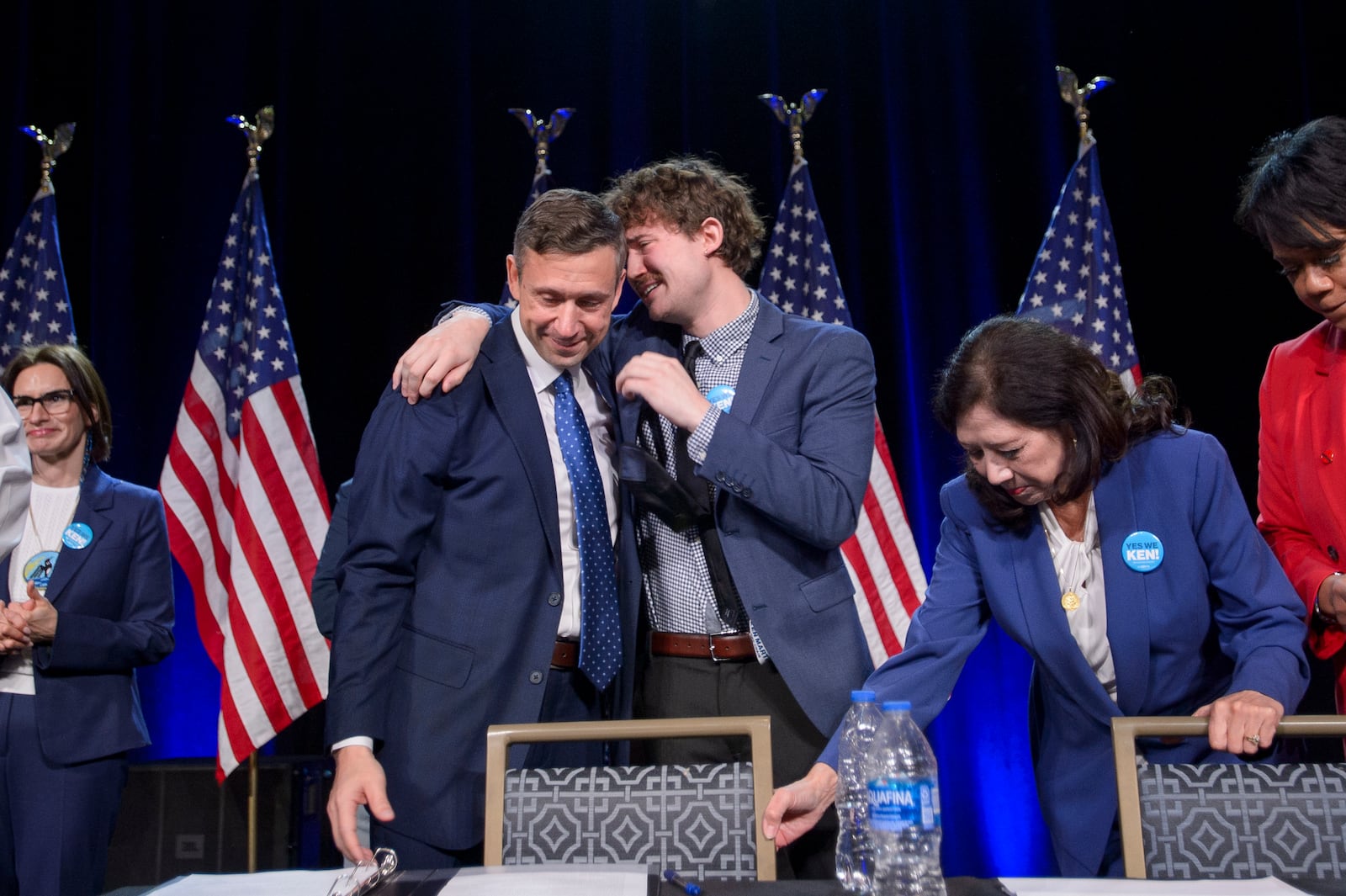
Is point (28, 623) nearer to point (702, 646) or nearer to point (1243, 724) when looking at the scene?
point (702, 646)

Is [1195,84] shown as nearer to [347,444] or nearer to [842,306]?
[842,306]

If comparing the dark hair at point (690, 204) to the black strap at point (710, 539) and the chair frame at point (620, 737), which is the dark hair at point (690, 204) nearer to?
the black strap at point (710, 539)

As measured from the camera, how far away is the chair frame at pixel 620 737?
1.75 meters

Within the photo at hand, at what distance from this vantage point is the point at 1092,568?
208 cm

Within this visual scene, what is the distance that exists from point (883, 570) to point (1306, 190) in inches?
89.6

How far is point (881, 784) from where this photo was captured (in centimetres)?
132

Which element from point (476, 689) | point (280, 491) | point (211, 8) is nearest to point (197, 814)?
point (280, 491)

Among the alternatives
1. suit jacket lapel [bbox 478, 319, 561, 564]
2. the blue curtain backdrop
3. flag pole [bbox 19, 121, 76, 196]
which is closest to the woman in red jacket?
suit jacket lapel [bbox 478, 319, 561, 564]

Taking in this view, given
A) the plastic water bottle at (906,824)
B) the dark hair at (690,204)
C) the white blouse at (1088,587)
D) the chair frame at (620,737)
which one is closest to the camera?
the plastic water bottle at (906,824)

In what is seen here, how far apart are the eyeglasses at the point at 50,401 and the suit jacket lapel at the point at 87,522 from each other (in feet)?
0.68

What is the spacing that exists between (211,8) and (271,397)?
1.98m

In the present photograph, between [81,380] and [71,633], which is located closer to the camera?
[71,633]

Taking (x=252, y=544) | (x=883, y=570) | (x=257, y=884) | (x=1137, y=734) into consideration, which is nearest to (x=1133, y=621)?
(x=1137, y=734)

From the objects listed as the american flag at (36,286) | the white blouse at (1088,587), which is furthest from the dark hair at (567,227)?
the american flag at (36,286)
